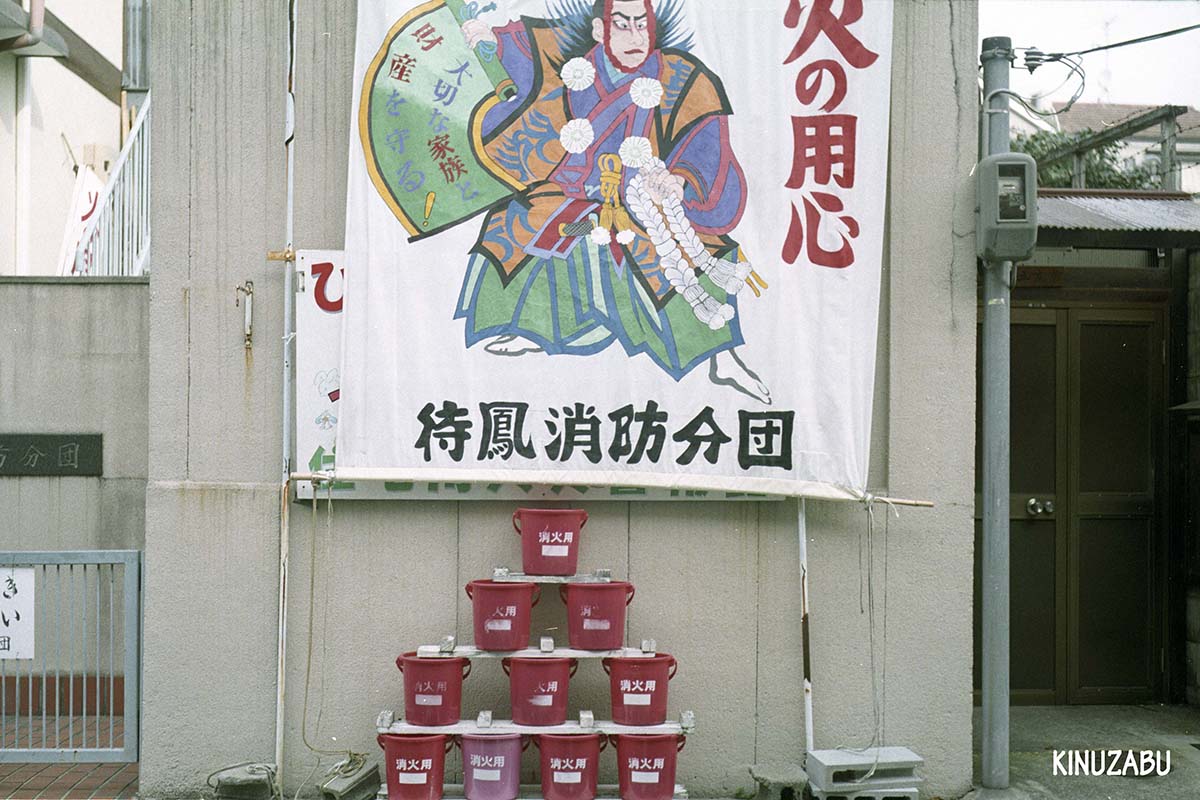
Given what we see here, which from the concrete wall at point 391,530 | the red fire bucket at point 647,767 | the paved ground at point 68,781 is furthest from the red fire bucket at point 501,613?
the paved ground at point 68,781

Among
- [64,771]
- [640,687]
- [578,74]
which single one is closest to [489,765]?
[640,687]

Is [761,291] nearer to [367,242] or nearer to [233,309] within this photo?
[367,242]

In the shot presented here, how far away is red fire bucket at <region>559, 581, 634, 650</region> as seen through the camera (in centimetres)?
589

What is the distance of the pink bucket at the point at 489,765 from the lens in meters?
5.70

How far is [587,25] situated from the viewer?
6.27 metres

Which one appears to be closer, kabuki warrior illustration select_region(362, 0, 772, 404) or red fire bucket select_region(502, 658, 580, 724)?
red fire bucket select_region(502, 658, 580, 724)

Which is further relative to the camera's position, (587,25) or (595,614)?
(587,25)

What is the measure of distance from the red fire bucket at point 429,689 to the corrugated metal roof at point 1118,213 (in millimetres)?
4802

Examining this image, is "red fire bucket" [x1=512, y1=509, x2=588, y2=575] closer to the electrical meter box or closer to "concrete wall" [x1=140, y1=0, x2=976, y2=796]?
"concrete wall" [x1=140, y1=0, x2=976, y2=796]

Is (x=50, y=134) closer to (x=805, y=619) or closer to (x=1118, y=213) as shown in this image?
(x=805, y=619)

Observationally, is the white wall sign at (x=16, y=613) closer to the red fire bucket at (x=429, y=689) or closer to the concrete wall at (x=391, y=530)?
the concrete wall at (x=391, y=530)

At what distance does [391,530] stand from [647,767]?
2.05 m

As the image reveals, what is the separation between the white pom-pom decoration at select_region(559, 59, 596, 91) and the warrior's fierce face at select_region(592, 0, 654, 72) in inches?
5.9

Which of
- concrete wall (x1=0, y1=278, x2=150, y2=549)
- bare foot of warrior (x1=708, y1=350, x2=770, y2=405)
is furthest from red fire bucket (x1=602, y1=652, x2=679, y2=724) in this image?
concrete wall (x1=0, y1=278, x2=150, y2=549)
